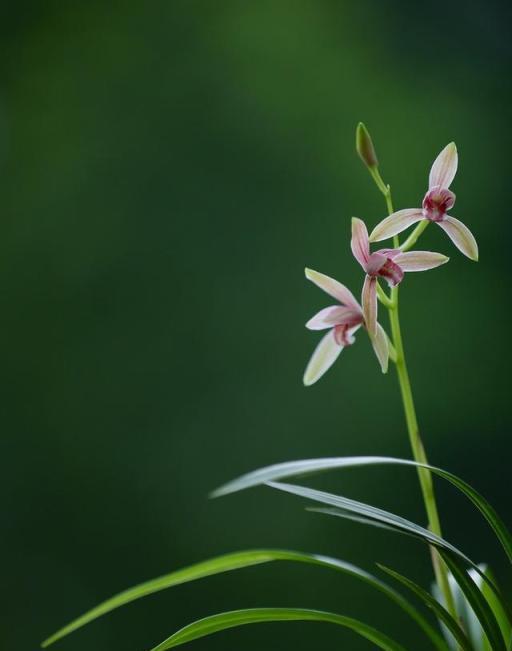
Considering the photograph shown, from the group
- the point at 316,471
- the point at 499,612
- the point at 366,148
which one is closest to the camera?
the point at 316,471

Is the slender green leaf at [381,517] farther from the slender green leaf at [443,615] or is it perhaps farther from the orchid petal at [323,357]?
the orchid petal at [323,357]

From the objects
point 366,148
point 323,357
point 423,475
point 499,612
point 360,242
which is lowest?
point 499,612

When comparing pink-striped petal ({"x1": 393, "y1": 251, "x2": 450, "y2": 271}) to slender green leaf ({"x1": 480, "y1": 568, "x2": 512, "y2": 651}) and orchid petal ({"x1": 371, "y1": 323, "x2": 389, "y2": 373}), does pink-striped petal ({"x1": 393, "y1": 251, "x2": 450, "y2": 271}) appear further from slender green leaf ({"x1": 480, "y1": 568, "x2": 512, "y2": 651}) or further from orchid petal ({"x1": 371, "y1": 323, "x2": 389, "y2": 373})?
slender green leaf ({"x1": 480, "y1": 568, "x2": 512, "y2": 651})

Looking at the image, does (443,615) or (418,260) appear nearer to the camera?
(443,615)

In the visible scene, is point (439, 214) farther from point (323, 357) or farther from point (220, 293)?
point (220, 293)

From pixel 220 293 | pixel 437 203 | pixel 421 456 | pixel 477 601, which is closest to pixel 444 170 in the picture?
pixel 437 203

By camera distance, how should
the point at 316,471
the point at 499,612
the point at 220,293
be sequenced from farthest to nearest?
the point at 220,293 < the point at 499,612 < the point at 316,471
